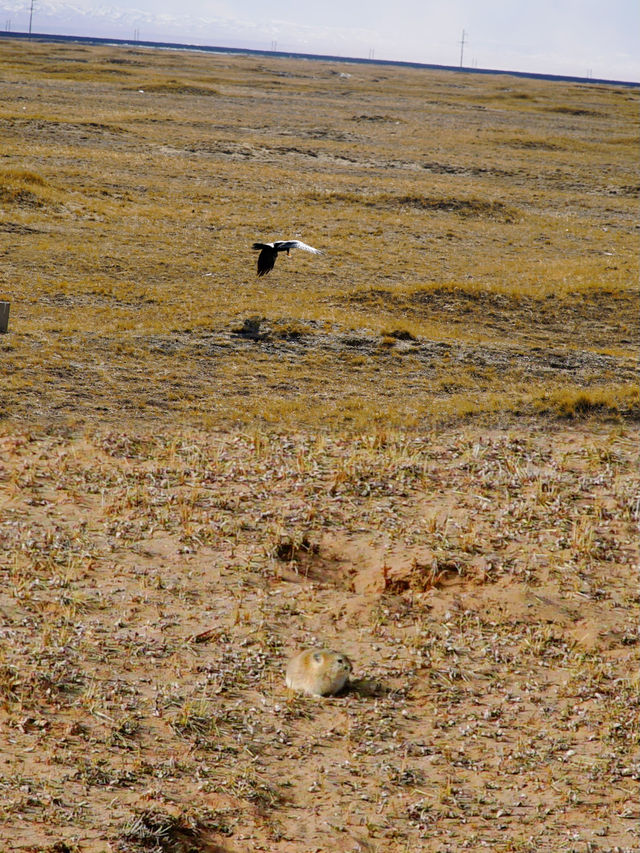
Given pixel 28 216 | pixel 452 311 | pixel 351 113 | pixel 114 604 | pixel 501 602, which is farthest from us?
pixel 351 113

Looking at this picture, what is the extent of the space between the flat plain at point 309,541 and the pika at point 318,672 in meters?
0.12

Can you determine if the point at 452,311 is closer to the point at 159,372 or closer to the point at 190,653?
the point at 159,372

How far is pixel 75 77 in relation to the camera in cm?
6347

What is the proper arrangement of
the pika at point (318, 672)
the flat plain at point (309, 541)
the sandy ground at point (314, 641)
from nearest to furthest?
the sandy ground at point (314, 641)
the flat plain at point (309, 541)
the pika at point (318, 672)

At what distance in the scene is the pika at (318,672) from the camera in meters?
6.72

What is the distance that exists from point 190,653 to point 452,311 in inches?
463

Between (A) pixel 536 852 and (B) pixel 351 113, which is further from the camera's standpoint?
(B) pixel 351 113

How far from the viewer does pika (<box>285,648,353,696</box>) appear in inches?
265

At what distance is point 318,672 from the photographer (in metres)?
6.77

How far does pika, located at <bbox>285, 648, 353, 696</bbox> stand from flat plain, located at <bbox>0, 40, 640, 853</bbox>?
0.12 m

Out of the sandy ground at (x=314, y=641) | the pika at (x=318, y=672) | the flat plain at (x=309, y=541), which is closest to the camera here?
the sandy ground at (x=314, y=641)

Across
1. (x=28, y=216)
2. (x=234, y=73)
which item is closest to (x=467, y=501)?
(x=28, y=216)

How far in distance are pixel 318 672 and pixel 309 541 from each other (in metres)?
2.24

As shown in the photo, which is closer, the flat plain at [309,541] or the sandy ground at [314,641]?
the sandy ground at [314,641]
